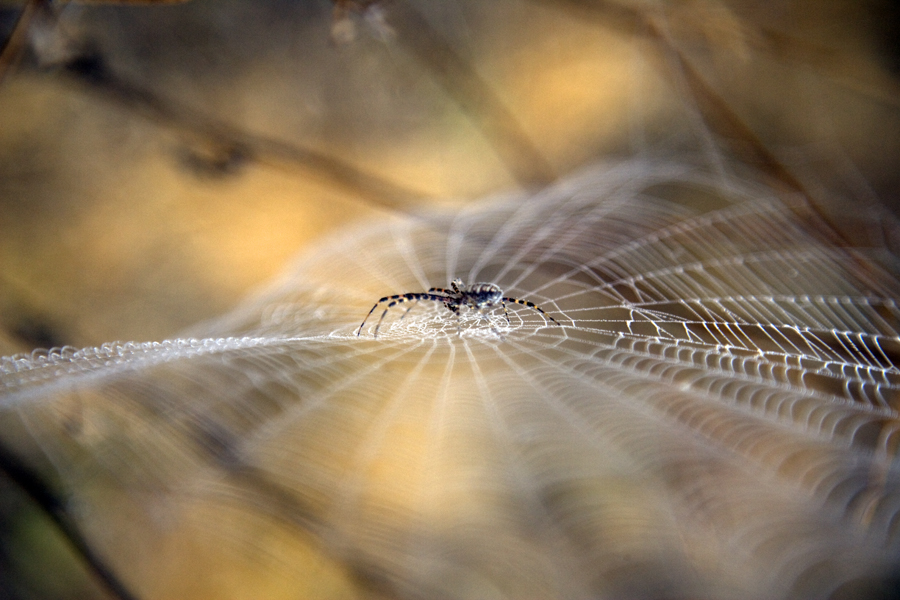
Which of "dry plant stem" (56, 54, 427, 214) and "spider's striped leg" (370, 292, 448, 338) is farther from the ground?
"dry plant stem" (56, 54, 427, 214)

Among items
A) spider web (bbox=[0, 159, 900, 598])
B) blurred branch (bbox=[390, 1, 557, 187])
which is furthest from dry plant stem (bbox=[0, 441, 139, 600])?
blurred branch (bbox=[390, 1, 557, 187])

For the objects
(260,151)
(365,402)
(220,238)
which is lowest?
(365,402)

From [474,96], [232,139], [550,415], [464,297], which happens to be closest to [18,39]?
[232,139]

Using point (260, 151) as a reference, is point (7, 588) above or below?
below

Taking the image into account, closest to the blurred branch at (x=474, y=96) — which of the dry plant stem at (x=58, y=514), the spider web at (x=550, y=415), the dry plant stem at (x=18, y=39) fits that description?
the spider web at (x=550, y=415)

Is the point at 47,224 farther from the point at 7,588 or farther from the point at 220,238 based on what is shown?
the point at 7,588

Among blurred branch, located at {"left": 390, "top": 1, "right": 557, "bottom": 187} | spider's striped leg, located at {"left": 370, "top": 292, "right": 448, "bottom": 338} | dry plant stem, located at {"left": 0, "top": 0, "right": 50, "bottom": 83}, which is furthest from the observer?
blurred branch, located at {"left": 390, "top": 1, "right": 557, "bottom": 187}

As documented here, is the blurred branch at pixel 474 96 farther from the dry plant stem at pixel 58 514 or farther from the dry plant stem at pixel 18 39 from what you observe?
the dry plant stem at pixel 58 514

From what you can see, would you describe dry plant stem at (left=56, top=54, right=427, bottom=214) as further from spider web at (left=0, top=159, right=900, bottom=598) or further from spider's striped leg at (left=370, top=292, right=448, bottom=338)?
spider's striped leg at (left=370, top=292, right=448, bottom=338)

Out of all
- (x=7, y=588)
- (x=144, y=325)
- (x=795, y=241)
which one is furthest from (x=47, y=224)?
(x=795, y=241)
